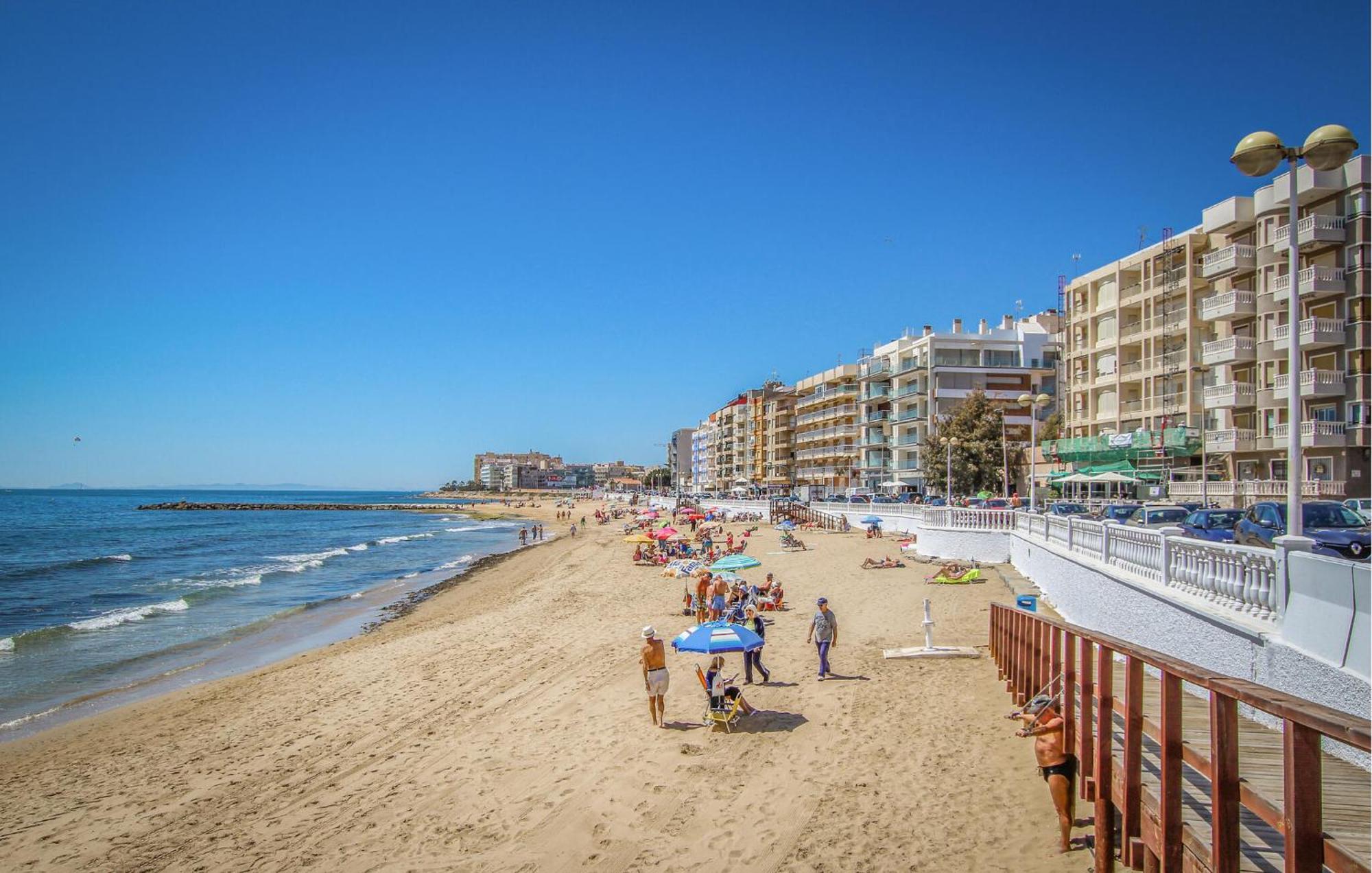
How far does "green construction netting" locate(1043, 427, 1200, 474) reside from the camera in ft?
109

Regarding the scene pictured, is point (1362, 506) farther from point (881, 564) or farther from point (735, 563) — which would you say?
point (735, 563)

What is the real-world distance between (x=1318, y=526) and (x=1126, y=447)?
21.2 meters

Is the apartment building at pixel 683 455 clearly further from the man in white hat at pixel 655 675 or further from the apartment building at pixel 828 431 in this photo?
the man in white hat at pixel 655 675

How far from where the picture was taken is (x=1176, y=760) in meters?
4.38

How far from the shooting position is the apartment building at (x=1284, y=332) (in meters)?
27.6

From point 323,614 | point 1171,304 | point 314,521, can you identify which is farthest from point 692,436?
point 323,614

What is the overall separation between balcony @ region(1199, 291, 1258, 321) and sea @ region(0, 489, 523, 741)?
33.8m

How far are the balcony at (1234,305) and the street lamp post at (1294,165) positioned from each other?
29.2 meters

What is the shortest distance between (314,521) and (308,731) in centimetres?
9407

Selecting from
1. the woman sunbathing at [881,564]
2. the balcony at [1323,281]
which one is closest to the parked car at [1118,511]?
the woman sunbathing at [881,564]

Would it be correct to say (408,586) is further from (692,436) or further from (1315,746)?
(692,436)

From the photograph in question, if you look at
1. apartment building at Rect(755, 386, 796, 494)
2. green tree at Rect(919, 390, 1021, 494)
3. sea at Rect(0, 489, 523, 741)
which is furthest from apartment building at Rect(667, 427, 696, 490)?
green tree at Rect(919, 390, 1021, 494)

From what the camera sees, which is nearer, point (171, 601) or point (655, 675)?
point (655, 675)

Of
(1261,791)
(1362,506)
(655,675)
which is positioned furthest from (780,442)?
(1261,791)
